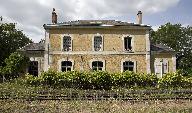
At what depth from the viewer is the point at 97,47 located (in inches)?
1167

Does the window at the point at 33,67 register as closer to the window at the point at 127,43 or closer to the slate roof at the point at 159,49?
the window at the point at 127,43

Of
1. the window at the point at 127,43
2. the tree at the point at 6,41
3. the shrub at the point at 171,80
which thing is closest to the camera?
the shrub at the point at 171,80

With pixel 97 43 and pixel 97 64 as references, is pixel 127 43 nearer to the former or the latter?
pixel 97 43

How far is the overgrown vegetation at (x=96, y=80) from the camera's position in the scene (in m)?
22.7

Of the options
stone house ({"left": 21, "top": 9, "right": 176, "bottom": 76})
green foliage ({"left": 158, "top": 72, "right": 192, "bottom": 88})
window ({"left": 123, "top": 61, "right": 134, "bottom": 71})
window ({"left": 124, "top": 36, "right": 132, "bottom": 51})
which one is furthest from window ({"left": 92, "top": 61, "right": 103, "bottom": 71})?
green foliage ({"left": 158, "top": 72, "right": 192, "bottom": 88})

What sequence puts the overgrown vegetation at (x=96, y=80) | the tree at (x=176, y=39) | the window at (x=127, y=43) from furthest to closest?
the tree at (x=176, y=39), the window at (x=127, y=43), the overgrown vegetation at (x=96, y=80)

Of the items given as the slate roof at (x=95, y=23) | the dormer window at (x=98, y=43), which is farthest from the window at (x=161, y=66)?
the dormer window at (x=98, y=43)

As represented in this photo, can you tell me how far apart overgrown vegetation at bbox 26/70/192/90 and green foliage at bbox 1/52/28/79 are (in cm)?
592

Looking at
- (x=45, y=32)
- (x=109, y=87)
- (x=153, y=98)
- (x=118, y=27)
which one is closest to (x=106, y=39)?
(x=118, y=27)

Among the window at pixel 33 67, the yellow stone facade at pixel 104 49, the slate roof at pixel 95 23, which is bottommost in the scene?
the window at pixel 33 67

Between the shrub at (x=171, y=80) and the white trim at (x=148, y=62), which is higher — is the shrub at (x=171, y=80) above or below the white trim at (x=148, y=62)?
below

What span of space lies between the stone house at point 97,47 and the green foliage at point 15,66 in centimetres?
177

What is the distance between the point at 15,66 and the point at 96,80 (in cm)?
970

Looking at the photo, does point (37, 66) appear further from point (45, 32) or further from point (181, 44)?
point (181, 44)
